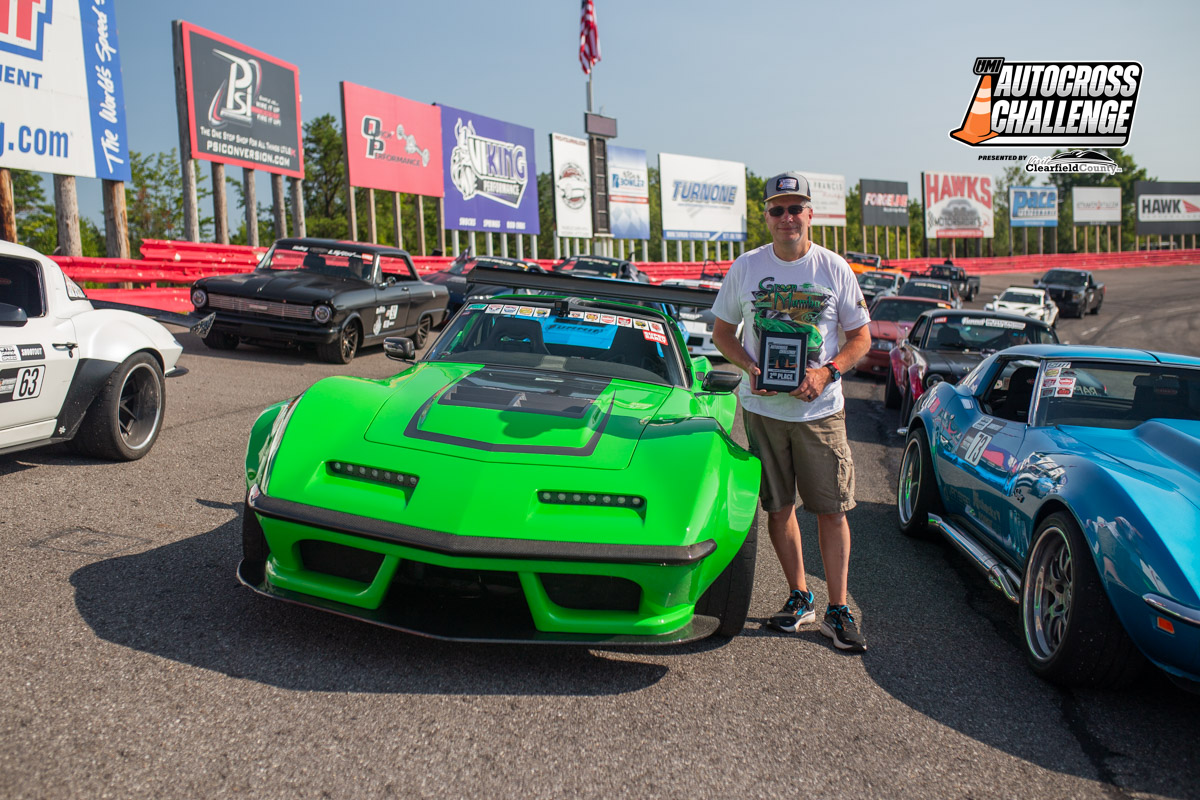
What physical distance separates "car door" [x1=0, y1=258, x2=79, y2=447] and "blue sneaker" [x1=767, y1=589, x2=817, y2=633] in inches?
161

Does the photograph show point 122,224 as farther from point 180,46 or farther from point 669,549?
point 669,549

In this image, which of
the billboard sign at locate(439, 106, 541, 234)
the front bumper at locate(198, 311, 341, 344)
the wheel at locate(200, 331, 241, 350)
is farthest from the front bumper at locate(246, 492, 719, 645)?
the billboard sign at locate(439, 106, 541, 234)

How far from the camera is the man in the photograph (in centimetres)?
358

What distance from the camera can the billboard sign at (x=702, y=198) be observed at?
1768 inches

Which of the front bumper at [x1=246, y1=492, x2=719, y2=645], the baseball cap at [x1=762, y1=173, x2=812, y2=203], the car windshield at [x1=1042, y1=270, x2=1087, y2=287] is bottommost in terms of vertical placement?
the front bumper at [x1=246, y1=492, x2=719, y2=645]

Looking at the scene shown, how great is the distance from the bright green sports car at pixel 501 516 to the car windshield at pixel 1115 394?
179cm

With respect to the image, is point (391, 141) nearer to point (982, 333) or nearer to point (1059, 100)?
point (1059, 100)

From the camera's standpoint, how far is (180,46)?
1862 centimetres

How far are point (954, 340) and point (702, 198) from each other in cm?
3753

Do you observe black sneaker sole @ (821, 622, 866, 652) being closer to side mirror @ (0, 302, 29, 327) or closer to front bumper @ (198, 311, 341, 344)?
side mirror @ (0, 302, 29, 327)

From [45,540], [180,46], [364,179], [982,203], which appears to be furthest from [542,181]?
[45,540]

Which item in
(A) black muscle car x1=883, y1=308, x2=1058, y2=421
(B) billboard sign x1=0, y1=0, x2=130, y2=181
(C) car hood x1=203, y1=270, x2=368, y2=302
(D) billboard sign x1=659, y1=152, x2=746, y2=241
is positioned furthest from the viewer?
(D) billboard sign x1=659, y1=152, x2=746, y2=241

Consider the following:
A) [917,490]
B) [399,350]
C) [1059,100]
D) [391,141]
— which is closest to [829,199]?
[391,141]

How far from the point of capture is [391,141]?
1118 inches
